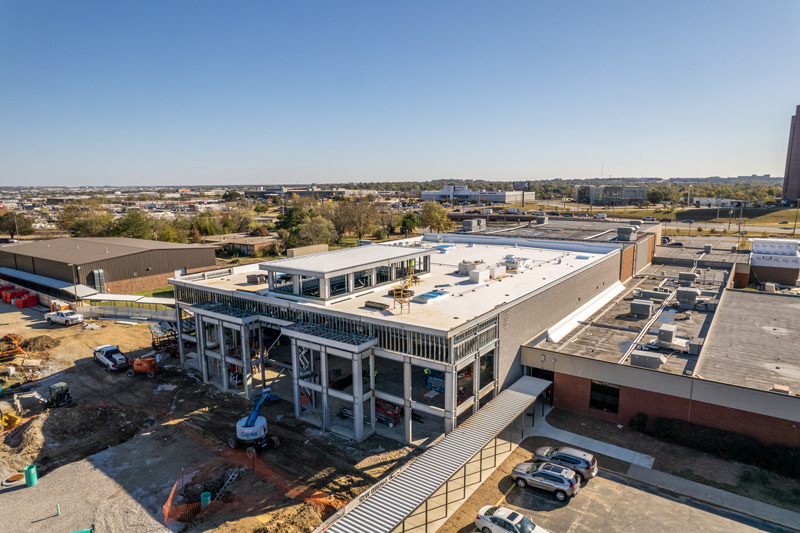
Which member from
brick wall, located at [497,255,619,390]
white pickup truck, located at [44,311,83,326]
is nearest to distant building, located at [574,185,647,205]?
brick wall, located at [497,255,619,390]

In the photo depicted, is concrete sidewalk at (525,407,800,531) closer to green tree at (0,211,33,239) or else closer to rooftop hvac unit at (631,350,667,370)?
rooftop hvac unit at (631,350,667,370)

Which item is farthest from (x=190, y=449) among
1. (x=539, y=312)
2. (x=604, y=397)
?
(x=604, y=397)

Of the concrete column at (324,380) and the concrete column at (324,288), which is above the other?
the concrete column at (324,288)

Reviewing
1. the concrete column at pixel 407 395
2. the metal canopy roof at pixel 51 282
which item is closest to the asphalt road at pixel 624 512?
the concrete column at pixel 407 395

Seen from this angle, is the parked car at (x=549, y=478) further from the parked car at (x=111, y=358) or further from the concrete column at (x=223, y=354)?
the parked car at (x=111, y=358)

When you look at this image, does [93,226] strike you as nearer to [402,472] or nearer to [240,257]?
[240,257]

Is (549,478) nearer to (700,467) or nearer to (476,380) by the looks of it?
(476,380)
